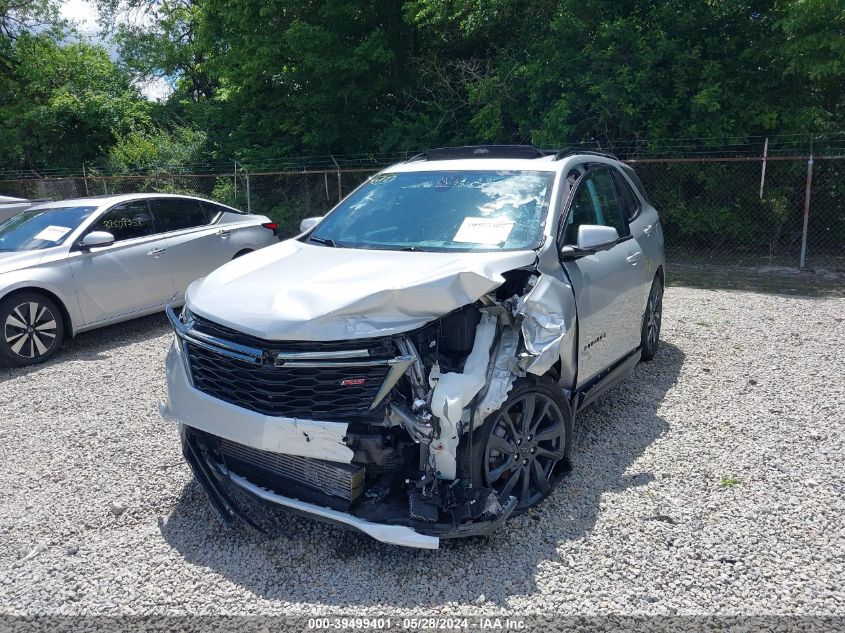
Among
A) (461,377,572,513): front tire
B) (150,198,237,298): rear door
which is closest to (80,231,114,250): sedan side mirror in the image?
(150,198,237,298): rear door

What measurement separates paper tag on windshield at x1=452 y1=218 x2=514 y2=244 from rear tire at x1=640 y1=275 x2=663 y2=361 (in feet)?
7.16

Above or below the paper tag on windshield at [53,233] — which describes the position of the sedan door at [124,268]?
below

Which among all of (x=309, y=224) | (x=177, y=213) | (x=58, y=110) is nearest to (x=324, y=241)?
(x=309, y=224)

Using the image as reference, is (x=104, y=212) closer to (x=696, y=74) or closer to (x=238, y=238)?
(x=238, y=238)

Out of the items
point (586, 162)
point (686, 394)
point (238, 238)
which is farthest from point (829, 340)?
point (238, 238)

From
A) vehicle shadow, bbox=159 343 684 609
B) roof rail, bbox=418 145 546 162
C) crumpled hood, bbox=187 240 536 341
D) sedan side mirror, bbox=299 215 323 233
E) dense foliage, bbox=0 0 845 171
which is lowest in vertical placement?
vehicle shadow, bbox=159 343 684 609

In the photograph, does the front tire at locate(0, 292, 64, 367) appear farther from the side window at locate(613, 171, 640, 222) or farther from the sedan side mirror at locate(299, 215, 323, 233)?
the side window at locate(613, 171, 640, 222)

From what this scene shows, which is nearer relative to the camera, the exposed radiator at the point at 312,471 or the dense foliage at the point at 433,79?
the exposed radiator at the point at 312,471

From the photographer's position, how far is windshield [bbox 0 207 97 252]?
→ 23.0 ft

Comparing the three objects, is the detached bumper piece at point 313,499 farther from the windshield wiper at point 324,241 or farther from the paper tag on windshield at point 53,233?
the paper tag on windshield at point 53,233

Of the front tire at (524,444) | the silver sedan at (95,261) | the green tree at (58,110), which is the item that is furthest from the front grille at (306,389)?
the green tree at (58,110)

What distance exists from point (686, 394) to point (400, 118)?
12468 millimetres

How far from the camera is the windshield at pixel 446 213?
159 inches

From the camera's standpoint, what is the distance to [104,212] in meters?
7.36
